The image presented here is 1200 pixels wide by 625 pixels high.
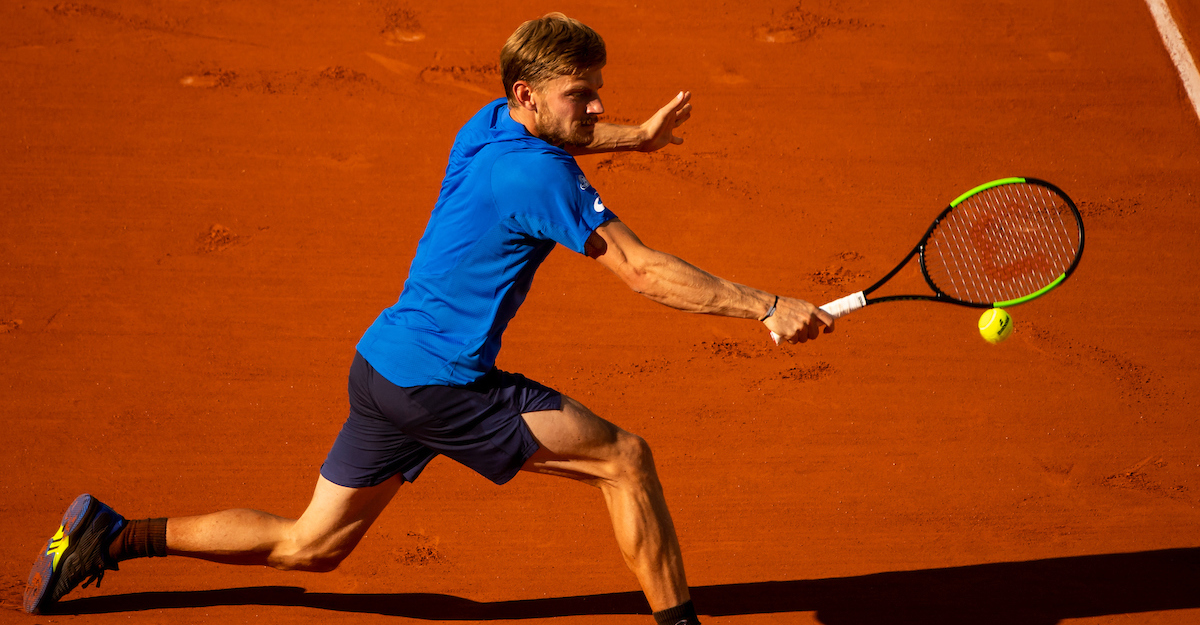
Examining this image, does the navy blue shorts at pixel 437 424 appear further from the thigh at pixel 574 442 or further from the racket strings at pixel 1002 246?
the racket strings at pixel 1002 246

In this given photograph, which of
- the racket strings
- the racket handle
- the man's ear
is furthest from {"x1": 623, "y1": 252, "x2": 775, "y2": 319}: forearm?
the racket strings

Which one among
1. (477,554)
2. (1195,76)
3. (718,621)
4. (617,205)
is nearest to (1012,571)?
(718,621)

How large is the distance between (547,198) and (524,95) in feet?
1.29

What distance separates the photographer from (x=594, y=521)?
12.6ft

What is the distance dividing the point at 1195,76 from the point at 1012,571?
344 cm

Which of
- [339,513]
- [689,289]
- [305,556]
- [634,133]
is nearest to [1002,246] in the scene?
[634,133]

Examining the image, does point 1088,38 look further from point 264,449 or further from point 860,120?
point 264,449

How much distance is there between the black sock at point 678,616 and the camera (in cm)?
299

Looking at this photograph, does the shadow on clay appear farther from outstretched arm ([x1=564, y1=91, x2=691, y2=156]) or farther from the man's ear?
the man's ear

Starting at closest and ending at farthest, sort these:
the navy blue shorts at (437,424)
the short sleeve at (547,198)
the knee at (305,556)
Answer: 1. the short sleeve at (547,198)
2. the navy blue shorts at (437,424)
3. the knee at (305,556)

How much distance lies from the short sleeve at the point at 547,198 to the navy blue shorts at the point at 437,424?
1.71 ft

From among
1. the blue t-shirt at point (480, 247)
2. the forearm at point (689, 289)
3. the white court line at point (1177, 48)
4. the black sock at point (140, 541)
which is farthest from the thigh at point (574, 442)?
the white court line at point (1177, 48)

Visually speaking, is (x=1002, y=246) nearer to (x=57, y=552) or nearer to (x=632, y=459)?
(x=632, y=459)

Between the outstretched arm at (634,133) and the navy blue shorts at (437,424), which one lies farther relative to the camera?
the outstretched arm at (634,133)
